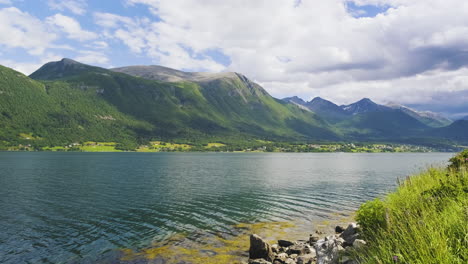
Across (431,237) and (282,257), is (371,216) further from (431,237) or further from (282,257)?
(282,257)

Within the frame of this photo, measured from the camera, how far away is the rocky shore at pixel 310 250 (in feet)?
60.6

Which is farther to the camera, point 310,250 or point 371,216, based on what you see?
point 310,250

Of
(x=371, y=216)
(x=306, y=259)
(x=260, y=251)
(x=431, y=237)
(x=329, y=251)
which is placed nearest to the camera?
(x=431, y=237)

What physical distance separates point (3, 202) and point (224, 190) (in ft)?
155

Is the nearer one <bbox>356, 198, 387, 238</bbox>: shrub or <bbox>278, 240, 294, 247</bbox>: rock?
<bbox>356, 198, 387, 238</bbox>: shrub

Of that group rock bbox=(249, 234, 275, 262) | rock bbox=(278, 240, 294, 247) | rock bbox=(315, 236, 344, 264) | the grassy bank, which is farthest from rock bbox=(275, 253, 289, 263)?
the grassy bank

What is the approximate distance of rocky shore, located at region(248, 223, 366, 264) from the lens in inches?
727

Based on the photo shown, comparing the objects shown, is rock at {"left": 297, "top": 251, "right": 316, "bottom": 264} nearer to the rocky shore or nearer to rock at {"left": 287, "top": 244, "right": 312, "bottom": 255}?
the rocky shore

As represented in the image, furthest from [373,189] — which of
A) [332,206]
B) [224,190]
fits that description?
[224,190]

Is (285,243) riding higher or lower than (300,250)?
lower

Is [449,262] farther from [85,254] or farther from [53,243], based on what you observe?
[53,243]

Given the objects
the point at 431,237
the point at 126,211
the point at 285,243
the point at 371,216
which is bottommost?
the point at 126,211

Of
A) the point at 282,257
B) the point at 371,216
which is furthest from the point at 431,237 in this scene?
the point at 282,257

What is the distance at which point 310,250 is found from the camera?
2861cm
